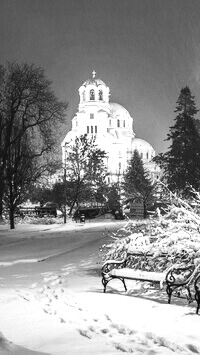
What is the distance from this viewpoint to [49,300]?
340 inches

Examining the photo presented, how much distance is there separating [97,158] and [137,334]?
1894 inches

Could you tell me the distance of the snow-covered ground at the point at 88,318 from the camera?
18.8 feet

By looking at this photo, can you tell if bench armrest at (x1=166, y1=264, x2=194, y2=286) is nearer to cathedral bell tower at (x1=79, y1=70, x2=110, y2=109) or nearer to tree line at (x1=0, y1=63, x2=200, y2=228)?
tree line at (x1=0, y1=63, x2=200, y2=228)

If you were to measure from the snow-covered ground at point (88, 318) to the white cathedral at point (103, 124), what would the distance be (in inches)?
4359

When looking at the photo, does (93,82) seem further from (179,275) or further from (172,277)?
(172,277)

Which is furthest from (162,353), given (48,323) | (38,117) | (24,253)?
(38,117)

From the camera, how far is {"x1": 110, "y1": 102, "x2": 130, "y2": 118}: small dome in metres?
137

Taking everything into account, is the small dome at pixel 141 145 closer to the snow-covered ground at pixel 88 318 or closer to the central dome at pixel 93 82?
the central dome at pixel 93 82

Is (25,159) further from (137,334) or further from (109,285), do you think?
(137,334)

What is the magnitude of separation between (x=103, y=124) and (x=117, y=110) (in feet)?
43.2

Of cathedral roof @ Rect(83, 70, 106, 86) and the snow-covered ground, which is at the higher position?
cathedral roof @ Rect(83, 70, 106, 86)

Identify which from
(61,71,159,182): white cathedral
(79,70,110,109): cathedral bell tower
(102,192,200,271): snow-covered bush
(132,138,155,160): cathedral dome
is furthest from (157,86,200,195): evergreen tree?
(132,138,155,160): cathedral dome

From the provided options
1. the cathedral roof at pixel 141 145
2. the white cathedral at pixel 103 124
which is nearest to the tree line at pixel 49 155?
the white cathedral at pixel 103 124

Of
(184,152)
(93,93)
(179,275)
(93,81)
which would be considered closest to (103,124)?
(93,93)
